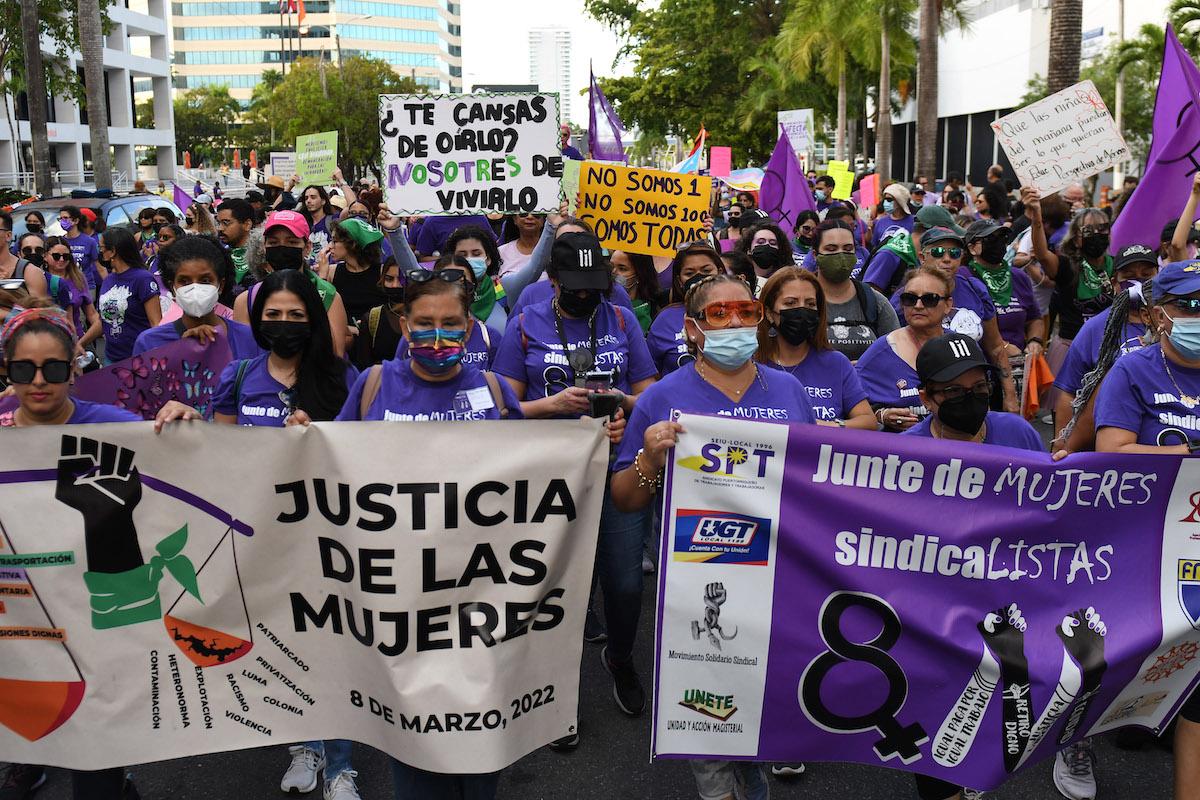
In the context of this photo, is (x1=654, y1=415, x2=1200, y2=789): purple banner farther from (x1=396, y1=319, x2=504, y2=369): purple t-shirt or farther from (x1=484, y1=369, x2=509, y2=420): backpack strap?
(x1=396, y1=319, x2=504, y2=369): purple t-shirt

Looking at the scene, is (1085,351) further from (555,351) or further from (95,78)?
(95,78)

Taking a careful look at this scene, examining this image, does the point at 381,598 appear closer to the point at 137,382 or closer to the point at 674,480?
the point at 674,480

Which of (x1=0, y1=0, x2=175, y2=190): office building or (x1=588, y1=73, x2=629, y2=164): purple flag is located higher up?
(x1=0, y1=0, x2=175, y2=190): office building

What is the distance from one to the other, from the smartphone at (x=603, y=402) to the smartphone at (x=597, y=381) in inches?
4.1

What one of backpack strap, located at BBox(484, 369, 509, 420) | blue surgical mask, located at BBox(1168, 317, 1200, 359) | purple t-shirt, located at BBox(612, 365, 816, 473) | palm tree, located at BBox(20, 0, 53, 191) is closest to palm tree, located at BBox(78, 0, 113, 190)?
palm tree, located at BBox(20, 0, 53, 191)

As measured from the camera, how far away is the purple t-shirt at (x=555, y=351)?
15.8 feet

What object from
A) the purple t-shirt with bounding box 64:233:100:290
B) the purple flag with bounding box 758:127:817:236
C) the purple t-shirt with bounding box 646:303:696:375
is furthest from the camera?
the purple t-shirt with bounding box 64:233:100:290

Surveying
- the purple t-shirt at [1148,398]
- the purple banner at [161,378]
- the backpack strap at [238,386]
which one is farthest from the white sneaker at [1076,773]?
the purple banner at [161,378]

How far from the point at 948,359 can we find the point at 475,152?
161 inches

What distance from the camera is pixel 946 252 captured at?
6.28m

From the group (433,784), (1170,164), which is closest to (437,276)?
(433,784)

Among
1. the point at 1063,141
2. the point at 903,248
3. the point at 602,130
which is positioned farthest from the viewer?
the point at 602,130

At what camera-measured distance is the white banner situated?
347 cm

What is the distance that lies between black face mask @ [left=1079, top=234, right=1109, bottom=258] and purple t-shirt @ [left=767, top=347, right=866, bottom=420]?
4298 mm
